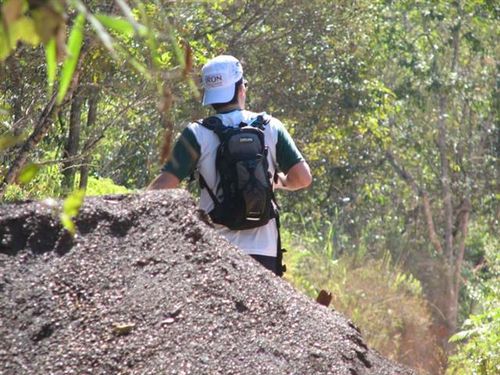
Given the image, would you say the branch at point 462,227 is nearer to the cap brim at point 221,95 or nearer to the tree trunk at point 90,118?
the tree trunk at point 90,118

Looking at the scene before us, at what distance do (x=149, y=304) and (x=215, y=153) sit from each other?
134 cm

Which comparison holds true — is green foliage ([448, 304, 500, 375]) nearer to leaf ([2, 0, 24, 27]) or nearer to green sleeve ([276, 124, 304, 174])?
green sleeve ([276, 124, 304, 174])

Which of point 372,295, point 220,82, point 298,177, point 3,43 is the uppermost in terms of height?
point 3,43

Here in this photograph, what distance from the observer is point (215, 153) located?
5.32m

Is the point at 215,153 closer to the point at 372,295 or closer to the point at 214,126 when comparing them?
the point at 214,126

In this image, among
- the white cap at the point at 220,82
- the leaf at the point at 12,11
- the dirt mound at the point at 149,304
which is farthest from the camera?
the white cap at the point at 220,82

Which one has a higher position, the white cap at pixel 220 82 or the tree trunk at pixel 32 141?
the white cap at pixel 220 82

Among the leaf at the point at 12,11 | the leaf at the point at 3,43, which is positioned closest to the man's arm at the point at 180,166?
the leaf at the point at 3,43

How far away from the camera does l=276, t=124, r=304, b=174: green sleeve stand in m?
5.48

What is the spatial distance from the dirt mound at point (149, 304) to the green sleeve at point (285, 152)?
100 centimetres

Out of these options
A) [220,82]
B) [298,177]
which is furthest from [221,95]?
[298,177]

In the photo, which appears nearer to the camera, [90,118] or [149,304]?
[149,304]

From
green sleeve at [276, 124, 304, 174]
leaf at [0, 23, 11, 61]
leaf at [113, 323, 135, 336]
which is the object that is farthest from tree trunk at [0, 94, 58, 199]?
leaf at [0, 23, 11, 61]

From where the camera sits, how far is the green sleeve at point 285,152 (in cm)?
548
